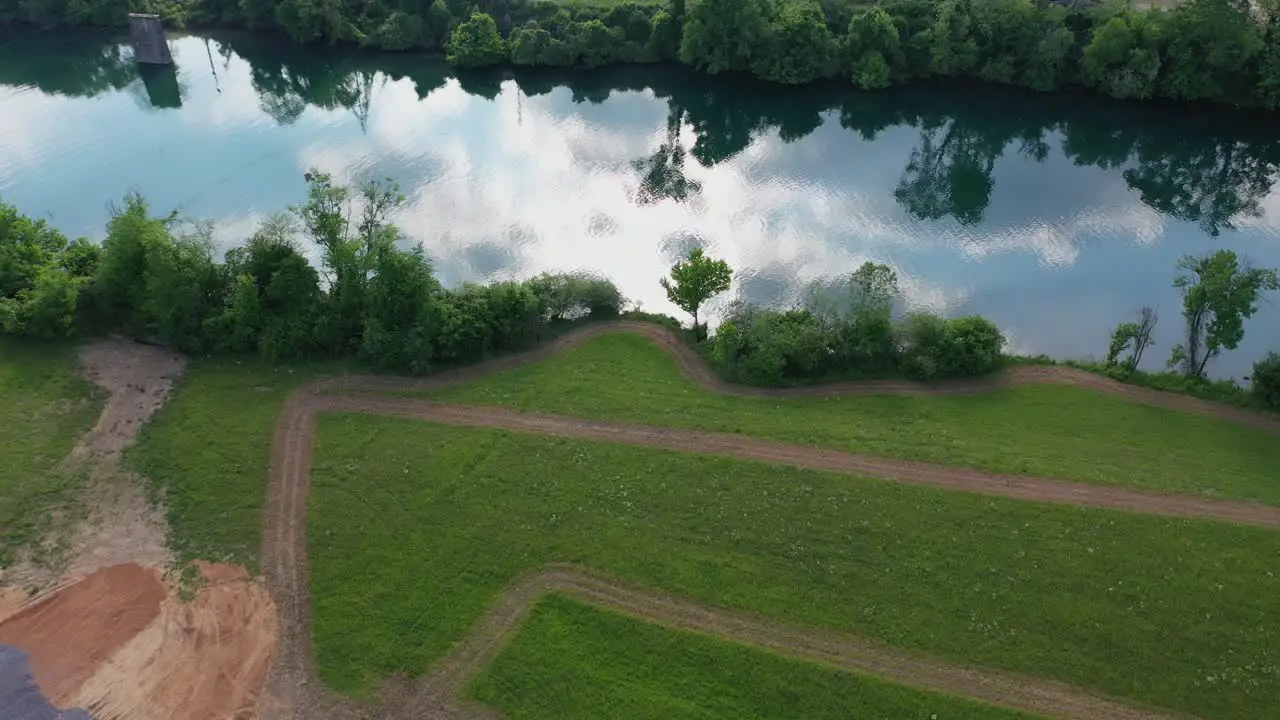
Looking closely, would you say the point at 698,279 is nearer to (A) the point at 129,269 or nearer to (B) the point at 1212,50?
(A) the point at 129,269

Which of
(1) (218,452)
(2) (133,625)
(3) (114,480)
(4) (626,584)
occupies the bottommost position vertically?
(2) (133,625)

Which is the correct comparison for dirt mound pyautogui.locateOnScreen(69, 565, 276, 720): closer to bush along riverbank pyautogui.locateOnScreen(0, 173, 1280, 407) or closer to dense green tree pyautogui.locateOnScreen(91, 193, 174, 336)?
bush along riverbank pyautogui.locateOnScreen(0, 173, 1280, 407)

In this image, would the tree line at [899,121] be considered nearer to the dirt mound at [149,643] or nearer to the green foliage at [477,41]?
the green foliage at [477,41]

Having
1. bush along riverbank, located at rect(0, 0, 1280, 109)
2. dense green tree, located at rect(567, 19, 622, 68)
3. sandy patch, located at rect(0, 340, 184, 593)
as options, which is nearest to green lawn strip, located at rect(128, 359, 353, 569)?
sandy patch, located at rect(0, 340, 184, 593)

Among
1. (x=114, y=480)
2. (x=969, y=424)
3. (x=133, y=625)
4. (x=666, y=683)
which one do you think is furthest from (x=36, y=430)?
(x=969, y=424)

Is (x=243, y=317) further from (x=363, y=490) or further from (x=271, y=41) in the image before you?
(x=271, y=41)

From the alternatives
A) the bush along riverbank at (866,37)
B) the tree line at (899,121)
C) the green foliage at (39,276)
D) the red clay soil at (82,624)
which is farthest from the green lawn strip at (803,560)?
the bush along riverbank at (866,37)

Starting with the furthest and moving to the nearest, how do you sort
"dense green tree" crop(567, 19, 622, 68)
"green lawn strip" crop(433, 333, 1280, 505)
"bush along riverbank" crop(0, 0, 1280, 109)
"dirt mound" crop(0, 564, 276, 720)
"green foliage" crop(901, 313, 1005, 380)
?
1. "dense green tree" crop(567, 19, 622, 68)
2. "bush along riverbank" crop(0, 0, 1280, 109)
3. "green foliage" crop(901, 313, 1005, 380)
4. "green lawn strip" crop(433, 333, 1280, 505)
5. "dirt mound" crop(0, 564, 276, 720)
